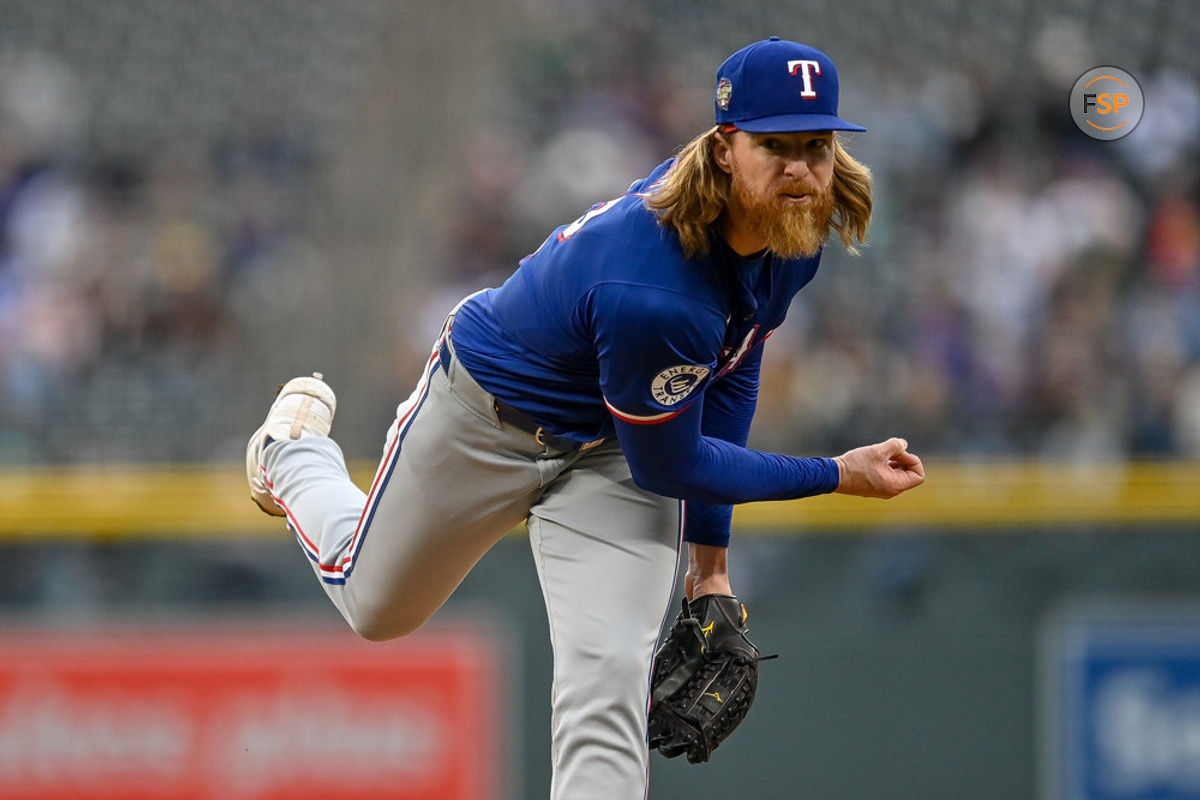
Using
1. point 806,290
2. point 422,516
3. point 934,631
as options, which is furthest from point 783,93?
point 806,290

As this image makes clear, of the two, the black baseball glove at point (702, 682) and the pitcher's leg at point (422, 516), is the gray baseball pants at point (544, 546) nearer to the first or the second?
the pitcher's leg at point (422, 516)

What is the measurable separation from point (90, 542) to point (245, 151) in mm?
3106

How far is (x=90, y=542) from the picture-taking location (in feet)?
21.9

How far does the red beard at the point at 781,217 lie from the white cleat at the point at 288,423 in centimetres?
144

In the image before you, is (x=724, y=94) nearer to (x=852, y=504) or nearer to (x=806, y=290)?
(x=852, y=504)

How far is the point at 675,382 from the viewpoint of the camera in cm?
323

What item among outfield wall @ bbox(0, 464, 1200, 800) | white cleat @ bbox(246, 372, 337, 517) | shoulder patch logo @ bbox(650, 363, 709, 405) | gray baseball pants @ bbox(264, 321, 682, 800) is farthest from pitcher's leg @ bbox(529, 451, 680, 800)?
outfield wall @ bbox(0, 464, 1200, 800)

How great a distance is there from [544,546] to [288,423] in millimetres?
873

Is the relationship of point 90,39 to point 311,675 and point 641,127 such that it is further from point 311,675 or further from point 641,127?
point 311,675

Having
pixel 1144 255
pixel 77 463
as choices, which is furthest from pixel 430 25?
pixel 1144 255

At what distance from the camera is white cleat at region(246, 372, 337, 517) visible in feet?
13.5

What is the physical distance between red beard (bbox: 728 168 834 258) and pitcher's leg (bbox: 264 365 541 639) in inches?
30.1

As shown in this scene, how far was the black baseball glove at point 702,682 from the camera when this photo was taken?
11.9 ft

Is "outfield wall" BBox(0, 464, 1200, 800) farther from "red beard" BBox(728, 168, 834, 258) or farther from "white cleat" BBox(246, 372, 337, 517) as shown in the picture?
"red beard" BBox(728, 168, 834, 258)
